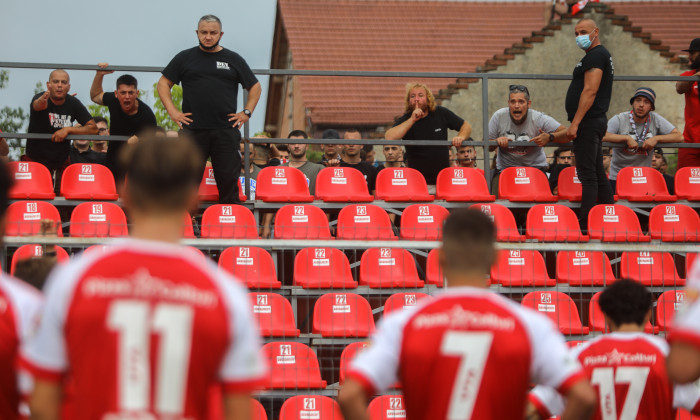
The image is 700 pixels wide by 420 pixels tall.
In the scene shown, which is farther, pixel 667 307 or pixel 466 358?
pixel 667 307

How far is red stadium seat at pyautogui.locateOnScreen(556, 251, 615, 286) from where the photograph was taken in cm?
789

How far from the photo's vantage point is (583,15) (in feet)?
64.1

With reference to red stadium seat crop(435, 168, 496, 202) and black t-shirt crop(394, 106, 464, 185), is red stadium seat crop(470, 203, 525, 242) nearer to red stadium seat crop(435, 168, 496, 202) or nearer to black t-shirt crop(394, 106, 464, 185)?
red stadium seat crop(435, 168, 496, 202)

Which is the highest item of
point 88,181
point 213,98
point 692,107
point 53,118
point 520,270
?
point 692,107

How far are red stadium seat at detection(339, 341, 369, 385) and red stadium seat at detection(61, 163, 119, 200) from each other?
3051 mm

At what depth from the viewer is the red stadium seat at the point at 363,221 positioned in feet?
26.7

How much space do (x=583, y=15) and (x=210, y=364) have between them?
1852 cm

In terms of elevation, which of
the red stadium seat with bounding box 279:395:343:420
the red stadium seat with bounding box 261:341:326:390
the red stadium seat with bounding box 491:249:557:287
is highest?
the red stadium seat with bounding box 491:249:557:287

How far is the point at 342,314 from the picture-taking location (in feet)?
23.7

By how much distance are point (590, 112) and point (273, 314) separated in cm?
369

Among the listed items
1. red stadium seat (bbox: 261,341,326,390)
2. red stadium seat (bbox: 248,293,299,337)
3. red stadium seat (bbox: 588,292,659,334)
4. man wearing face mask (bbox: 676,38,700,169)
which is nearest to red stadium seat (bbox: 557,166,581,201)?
man wearing face mask (bbox: 676,38,700,169)

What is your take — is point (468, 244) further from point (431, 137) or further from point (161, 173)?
point (431, 137)

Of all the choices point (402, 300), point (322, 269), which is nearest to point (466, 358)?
point (402, 300)

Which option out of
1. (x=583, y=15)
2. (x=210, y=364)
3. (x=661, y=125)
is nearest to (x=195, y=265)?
(x=210, y=364)
